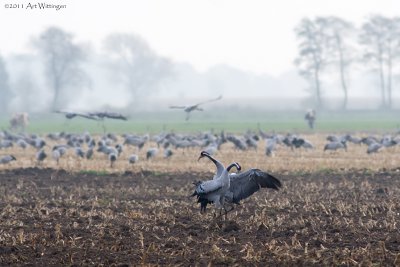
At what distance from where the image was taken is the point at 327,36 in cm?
8875

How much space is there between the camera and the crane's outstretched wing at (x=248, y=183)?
43.2 feet

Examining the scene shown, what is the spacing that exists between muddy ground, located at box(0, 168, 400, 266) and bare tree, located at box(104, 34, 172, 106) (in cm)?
9102

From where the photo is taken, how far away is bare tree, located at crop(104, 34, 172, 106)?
116m

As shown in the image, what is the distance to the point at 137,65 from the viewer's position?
119 metres

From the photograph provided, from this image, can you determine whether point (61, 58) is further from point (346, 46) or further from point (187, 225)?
point (187, 225)

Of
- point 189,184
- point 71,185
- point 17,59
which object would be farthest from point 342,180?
point 17,59

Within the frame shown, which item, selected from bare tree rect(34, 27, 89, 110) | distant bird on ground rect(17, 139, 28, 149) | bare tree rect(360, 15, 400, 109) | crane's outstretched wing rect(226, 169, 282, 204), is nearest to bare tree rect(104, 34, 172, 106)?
bare tree rect(34, 27, 89, 110)

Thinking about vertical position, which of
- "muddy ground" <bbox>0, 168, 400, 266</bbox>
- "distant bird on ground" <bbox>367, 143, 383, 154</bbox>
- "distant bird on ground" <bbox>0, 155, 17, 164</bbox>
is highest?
"distant bird on ground" <bbox>0, 155, 17, 164</bbox>

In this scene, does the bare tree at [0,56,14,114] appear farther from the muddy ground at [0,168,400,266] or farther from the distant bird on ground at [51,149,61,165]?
the muddy ground at [0,168,400,266]

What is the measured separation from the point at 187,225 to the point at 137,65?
107 m

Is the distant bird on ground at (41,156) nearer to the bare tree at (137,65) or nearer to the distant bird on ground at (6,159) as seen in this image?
the distant bird on ground at (6,159)

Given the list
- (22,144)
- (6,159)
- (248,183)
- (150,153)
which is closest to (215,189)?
(248,183)

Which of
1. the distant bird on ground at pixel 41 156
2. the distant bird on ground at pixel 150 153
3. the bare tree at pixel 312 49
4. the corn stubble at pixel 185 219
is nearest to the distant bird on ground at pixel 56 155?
the distant bird on ground at pixel 41 156

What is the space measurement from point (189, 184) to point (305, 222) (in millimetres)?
6857
